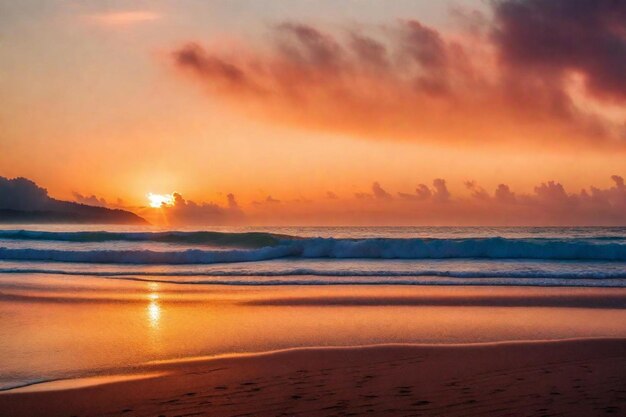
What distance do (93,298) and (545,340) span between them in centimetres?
1028

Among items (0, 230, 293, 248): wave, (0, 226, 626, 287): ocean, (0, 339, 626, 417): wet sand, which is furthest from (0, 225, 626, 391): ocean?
(0, 230, 293, 248): wave

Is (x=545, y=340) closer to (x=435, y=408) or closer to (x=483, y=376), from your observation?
(x=483, y=376)

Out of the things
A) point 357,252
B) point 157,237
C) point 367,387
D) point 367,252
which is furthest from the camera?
point 157,237

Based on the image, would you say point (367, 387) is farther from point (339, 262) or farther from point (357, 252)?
point (357, 252)

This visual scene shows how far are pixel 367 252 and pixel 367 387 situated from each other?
82.2 ft

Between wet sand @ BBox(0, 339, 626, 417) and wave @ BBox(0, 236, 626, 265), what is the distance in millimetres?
20808

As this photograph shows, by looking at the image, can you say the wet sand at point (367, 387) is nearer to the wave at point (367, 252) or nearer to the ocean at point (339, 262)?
the ocean at point (339, 262)

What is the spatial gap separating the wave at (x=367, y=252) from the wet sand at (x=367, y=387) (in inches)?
819

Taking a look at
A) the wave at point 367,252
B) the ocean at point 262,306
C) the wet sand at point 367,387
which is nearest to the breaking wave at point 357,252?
the wave at point 367,252

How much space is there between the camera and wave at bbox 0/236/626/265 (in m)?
29.6

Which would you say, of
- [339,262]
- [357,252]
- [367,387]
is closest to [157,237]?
[357,252]

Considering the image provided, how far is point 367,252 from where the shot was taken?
106ft

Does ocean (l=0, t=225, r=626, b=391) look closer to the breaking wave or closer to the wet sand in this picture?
the breaking wave

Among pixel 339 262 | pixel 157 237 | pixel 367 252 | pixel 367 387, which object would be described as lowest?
pixel 367 387
